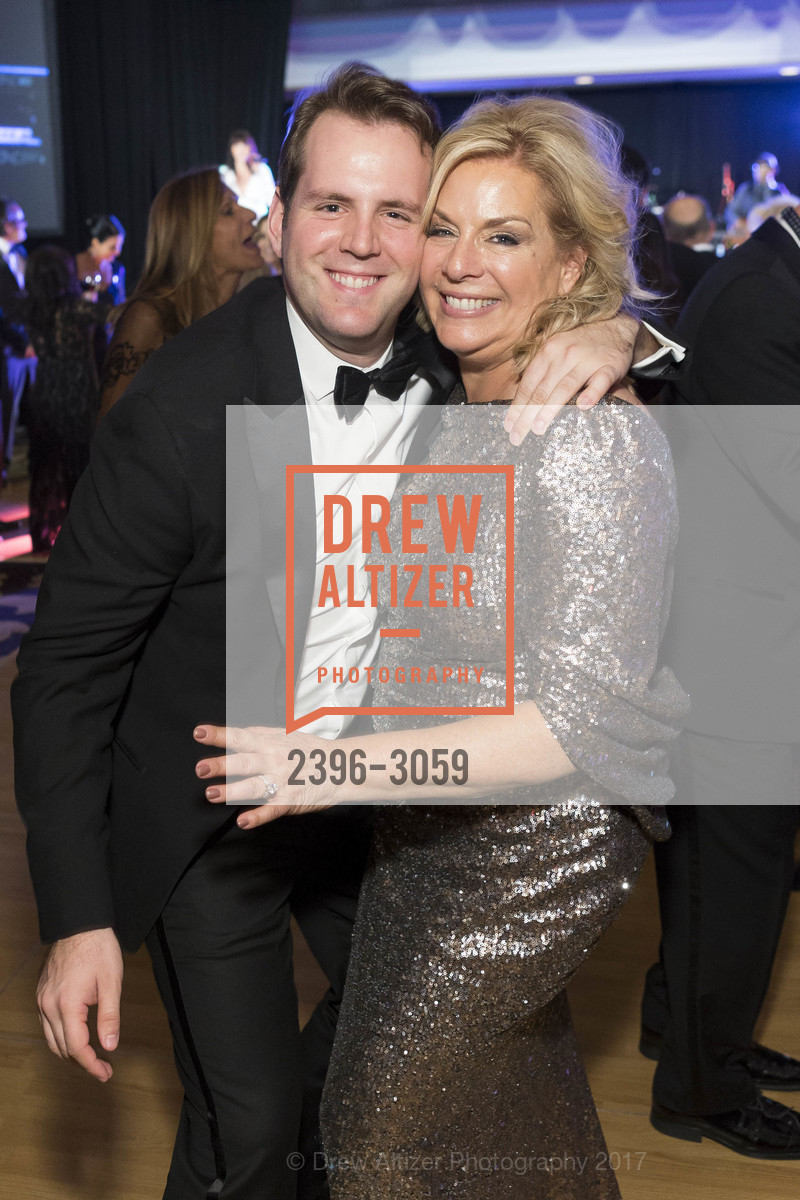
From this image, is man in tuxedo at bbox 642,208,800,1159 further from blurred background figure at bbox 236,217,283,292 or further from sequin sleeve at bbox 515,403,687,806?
blurred background figure at bbox 236,217,283,292

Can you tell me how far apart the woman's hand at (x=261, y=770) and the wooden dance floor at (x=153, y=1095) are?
779 millimetres

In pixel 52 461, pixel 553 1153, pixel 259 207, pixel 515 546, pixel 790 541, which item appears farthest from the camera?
pixel 259 207

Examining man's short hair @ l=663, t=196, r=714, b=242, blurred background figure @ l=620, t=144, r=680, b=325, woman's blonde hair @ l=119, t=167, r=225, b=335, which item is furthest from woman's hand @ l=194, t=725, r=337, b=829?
man's short hair @ l=663, t=196, r=714, b=242

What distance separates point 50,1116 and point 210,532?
1286mm

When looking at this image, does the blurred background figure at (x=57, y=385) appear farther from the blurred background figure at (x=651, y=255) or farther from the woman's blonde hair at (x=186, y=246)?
the blurred background figure at (x=651, y=255)

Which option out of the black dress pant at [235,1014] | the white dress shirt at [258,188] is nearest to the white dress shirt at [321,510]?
the black dress pant at [235,1014]

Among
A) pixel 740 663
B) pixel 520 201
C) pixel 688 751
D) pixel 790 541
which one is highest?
pixel 520 201

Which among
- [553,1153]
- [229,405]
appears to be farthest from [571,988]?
[229,405]

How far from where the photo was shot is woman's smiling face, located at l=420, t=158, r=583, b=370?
1.36 meters

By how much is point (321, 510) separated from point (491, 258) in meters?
0.38

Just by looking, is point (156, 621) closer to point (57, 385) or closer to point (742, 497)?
point (742, 497)

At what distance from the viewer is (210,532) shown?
1319 mm

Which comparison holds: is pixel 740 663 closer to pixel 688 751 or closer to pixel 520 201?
pixel 688 751

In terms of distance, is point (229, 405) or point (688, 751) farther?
point (688, 751)
